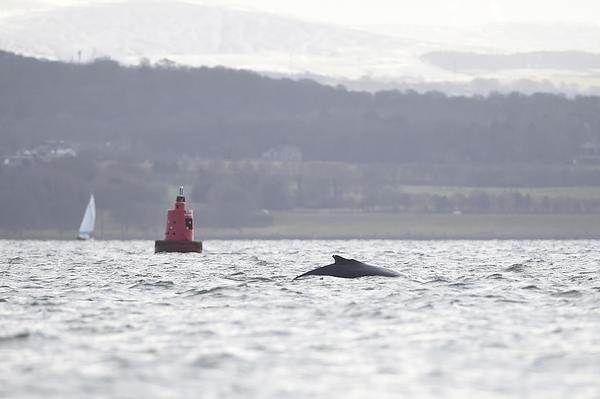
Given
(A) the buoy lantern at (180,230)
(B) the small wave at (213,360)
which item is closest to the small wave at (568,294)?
(B) the small wave at (213,360)

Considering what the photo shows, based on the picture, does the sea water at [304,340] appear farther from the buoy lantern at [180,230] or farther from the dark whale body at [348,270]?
the buoy lantern at [180,230]

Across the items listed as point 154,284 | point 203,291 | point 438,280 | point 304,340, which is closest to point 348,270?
point 438,280

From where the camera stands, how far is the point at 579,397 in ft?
81.0

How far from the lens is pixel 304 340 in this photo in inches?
1254

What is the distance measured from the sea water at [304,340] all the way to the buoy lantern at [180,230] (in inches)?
1426

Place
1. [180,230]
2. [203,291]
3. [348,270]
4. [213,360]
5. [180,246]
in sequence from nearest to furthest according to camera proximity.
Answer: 1. [213,360]
2. [203,291]
3. [348,270]
4. [180,230]
5. [180,246]

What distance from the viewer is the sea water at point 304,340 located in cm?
2584

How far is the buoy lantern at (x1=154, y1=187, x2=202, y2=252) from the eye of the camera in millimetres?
87250

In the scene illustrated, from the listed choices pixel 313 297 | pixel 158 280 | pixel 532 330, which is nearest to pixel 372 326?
pixel 532 330

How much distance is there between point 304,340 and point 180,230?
5690 centimetres

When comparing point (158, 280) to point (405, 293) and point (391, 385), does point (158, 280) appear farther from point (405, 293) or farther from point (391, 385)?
point (391, 385)

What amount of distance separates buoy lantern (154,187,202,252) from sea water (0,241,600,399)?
36218mm

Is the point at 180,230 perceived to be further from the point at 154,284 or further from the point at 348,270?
the point at 154,284

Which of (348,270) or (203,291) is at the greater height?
(348,270)
